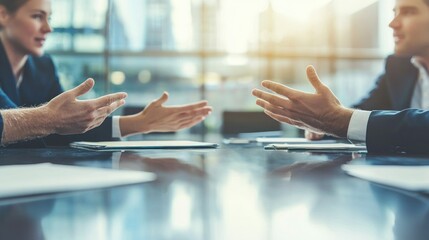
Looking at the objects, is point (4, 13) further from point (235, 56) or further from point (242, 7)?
point (242, 7)

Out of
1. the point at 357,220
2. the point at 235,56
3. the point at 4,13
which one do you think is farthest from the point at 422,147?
the point at 235,56

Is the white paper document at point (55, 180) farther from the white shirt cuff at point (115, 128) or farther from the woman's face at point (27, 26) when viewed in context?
the woman's face at point (27, 26)

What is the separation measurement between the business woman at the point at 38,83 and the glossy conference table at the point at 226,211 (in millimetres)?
1189

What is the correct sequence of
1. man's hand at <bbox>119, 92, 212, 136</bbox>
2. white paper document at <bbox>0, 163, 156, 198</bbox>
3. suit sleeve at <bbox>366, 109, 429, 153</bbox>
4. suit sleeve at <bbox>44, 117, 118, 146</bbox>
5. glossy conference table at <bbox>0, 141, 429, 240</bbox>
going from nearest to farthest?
glossy conference table at <bbox>0, 141, 429, 240</bbox> < white paper document at <bbox>0, 163, 156, 198</bbox> < suit sleeve at <bbox>366, 109, 429, 153</bbox> < suit sleeve at <bbox>44, 117, 118, 146</bbox> < man's hand at <bbox>119, 92, 212, 136</bbox>

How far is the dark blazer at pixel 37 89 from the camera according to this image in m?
1.69

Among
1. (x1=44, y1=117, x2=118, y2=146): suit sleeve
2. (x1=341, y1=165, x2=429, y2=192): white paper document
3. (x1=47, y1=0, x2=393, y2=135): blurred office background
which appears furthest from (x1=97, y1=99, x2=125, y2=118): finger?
(x1=47, y1=0, x2=393, y2=135): blurred office background

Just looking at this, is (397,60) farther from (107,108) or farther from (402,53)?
(107,108)

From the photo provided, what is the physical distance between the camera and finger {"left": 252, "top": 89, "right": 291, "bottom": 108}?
1306 mm

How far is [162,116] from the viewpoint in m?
1.85

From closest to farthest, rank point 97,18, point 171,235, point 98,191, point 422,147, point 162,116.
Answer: point 171,235 < point 98,191 < point 422,147 < point 162,116 < point 97,18

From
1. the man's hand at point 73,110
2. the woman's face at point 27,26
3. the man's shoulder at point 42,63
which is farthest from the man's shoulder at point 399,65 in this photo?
the woman's face at point 27,26

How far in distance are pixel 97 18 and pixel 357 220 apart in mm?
5459

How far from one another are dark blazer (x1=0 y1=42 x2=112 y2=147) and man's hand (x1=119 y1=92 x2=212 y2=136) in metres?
0.10

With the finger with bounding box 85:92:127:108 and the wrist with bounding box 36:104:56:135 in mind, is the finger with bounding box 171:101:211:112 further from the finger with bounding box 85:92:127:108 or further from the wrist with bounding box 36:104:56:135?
the wrist with bounding box 36:104:56:135
